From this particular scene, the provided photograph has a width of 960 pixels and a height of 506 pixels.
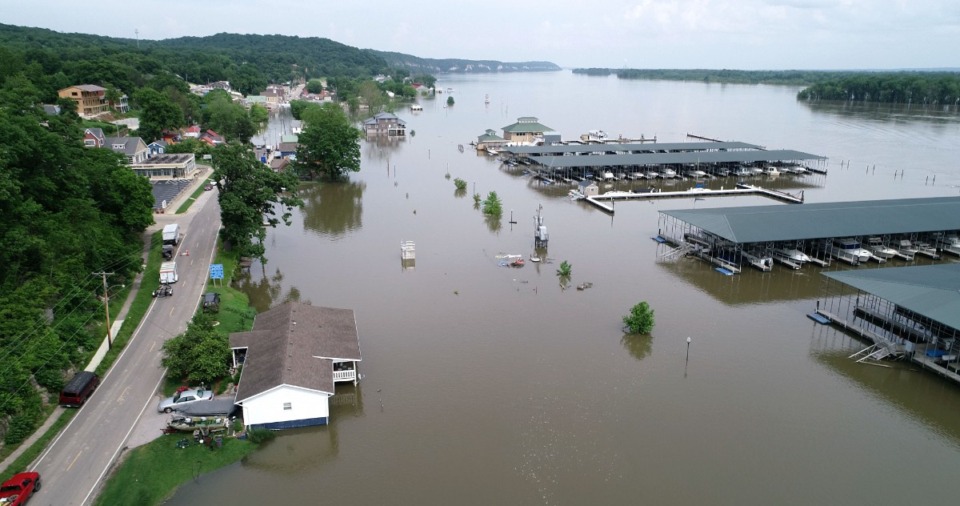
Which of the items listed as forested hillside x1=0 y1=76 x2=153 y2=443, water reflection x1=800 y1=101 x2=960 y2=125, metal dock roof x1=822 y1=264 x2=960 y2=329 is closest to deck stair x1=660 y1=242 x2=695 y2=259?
metal dock roof x1=822 y1=264 x2=960 y2=329

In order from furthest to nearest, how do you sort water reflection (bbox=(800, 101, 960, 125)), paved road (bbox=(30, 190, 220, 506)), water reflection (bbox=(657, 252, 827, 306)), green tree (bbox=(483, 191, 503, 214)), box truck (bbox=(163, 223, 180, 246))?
water reflection (bbox=(800, 101, 960, 125))
green tree (bbox=(483, 191, 503, 214))
box truck (bbox=(163, 223, 180, 246))
water reflection (bbox=(657, 252, 827, 306))
paved road (bbox=(30, 190, 220, 506))

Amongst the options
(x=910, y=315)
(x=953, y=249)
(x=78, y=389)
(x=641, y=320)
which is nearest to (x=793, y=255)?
(x=910, y=315)

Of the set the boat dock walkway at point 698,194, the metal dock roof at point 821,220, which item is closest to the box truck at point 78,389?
the metal dock roof at point 821,220

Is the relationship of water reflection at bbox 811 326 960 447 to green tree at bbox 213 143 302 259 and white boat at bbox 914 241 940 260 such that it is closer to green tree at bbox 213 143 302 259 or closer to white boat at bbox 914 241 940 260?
white boat at bbox 914 241 940 260

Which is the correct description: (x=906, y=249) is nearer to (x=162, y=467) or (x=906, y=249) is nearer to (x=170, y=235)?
(x=162, y=467)

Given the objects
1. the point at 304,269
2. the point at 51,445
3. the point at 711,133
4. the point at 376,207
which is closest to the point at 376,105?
the point at 711,133
